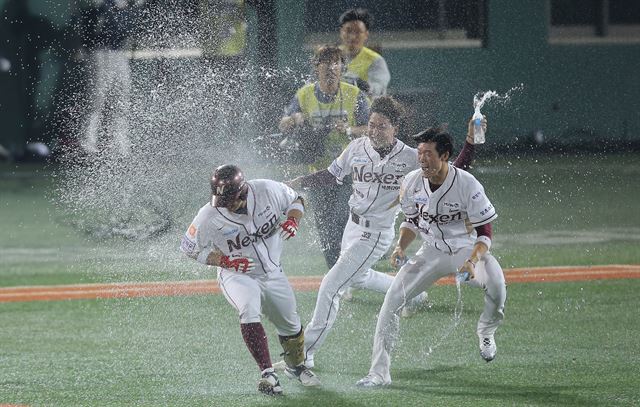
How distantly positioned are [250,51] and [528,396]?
466 inches

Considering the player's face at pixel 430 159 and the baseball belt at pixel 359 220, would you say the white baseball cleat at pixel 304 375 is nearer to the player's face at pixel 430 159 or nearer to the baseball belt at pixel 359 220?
the baseball belt at pixel 359 220

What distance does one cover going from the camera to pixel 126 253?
13352 millimetres

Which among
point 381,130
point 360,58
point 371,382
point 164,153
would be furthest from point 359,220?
point 164,153

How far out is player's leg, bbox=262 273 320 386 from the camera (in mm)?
7664

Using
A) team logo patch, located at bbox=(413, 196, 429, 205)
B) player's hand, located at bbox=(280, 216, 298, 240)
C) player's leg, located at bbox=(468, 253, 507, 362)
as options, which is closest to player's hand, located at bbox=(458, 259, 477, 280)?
player's leg, located at bbox=(468, 253, 507, 362)

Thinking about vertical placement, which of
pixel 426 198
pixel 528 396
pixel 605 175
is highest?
pixel 426 198

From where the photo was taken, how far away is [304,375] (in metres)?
7.71

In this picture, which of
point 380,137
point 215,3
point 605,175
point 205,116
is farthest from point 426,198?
point 605,175

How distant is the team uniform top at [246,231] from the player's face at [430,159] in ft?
2.99

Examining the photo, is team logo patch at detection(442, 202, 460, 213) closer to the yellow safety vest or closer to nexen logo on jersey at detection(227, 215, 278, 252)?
nexen logo on jersey at detection(227, 215, 278, 252)

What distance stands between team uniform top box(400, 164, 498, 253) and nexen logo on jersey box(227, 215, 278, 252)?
84cm

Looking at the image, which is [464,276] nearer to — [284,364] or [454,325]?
[284,364]

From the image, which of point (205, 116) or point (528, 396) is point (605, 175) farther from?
point (528, 396)

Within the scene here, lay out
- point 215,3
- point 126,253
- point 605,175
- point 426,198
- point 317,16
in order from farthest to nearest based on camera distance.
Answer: point 317,16 < point 605,175 < point 215,3 < point 126,253 < point 426,198
